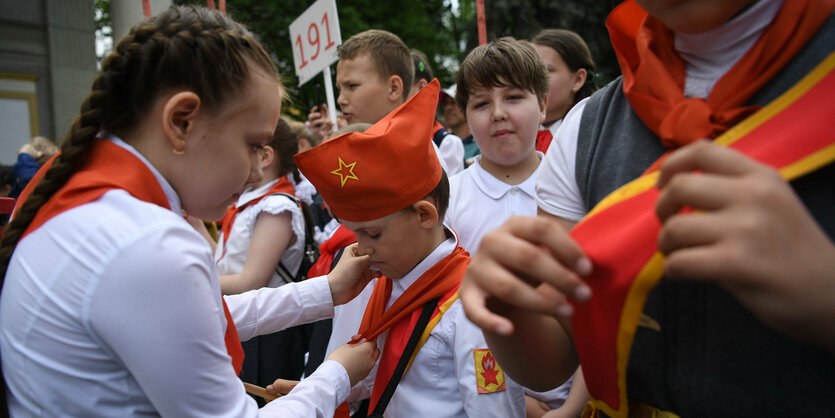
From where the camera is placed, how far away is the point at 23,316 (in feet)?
3.98

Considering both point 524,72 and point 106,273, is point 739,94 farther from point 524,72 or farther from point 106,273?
point 524,72

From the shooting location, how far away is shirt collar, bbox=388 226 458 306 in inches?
85.1

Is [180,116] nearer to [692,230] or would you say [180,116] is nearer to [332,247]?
[692,230]

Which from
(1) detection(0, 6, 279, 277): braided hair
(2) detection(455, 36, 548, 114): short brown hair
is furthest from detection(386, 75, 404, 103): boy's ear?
(1) detection(0, 6, 279, 277): braided hair

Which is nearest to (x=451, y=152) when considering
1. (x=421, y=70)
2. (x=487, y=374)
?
(x=421, y=70)

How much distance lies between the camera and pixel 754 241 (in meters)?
0.66

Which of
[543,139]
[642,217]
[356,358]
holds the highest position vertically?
[543,139]

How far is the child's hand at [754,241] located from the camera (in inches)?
25.9

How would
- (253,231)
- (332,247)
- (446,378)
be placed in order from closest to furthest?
(446,378), (332,247), (253,231)

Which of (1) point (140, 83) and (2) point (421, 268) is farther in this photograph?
(2) point (421, 268)

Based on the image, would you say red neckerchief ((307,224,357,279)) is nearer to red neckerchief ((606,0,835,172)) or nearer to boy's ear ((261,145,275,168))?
boy's ear ((261,145,275,168))

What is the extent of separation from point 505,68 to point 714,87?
69.9 inches

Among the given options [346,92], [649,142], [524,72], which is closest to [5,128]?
[346,92]

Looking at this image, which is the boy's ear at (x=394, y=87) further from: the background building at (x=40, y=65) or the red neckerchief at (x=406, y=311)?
the background building at (x=40, y=65)
